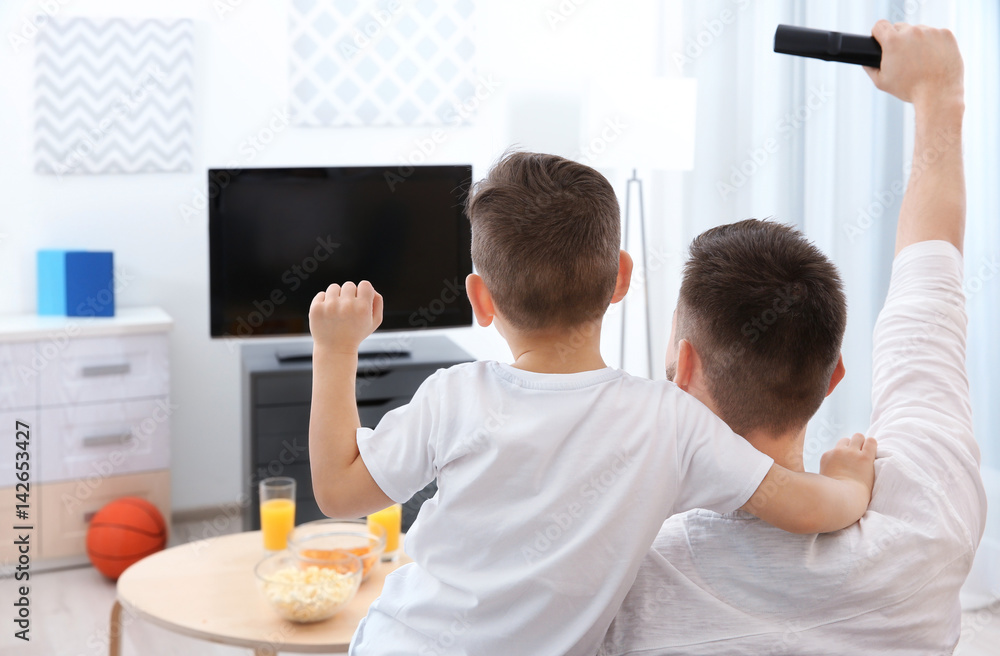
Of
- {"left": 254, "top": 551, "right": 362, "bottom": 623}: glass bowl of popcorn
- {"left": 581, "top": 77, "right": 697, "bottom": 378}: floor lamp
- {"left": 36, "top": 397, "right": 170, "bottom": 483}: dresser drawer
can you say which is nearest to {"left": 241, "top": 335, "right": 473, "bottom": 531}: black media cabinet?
{"left": 36, "top": 397, "right": 170, "bottom": 483}: dresser drawer

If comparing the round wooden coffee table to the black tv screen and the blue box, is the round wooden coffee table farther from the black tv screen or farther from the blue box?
the blue box

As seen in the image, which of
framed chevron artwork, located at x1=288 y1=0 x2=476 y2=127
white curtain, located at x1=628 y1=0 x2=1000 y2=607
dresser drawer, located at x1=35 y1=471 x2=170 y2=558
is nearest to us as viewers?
white curtain, located at x1=628 y1=0 x2=1000 y2=607

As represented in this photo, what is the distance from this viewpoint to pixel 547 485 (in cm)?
75

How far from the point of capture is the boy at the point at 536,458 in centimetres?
75

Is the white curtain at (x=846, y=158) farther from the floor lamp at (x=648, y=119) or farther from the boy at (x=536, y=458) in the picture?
the boy at (x=536, y=458)

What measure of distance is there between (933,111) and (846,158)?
1.93 m

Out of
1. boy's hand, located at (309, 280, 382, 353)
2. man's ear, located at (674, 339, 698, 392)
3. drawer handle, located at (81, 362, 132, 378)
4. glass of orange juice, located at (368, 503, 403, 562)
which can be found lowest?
glass of orange juice, located at (368, 503, 403, 562)

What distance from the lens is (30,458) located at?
9.75 ft

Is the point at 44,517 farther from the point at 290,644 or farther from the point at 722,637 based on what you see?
the point at 722,637

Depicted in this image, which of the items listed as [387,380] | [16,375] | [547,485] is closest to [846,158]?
[387,380]

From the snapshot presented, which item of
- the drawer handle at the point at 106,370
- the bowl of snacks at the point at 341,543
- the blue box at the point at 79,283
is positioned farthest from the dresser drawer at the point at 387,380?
the bowl of snacks at the point at 341,543

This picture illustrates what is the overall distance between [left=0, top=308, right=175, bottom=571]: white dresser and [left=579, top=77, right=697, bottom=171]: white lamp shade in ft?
5.60

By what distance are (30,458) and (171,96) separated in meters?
1.38

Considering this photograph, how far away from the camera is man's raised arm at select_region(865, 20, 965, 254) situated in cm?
90
